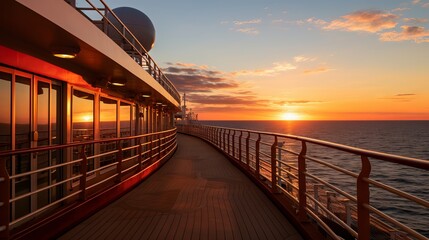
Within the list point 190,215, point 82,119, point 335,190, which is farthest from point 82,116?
point 335,190

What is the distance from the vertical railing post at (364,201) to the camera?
288 centimetres

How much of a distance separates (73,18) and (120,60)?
105 inches

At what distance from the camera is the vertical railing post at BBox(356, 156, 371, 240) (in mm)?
2883

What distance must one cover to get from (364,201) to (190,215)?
318 centimetres

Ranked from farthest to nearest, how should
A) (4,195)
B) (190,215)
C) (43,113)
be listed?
(43,113), (190,215), (4,195)

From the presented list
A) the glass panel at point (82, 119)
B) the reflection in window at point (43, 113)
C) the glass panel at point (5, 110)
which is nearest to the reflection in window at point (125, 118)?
the glass panel at point (82, 119)

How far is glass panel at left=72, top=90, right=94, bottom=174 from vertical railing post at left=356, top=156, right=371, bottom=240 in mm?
6405

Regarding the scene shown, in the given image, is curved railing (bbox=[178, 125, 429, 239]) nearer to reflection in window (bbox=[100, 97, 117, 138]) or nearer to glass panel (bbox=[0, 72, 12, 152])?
reflection in window (bbox=[100, 97, 117, 138])

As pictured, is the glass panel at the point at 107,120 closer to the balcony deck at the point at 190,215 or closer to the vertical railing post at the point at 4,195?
the balcony deck at the point at 190,215

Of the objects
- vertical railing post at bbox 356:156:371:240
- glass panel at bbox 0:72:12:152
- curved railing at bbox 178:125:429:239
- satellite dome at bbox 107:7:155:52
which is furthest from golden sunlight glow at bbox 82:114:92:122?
satellite dome at bbox 107:7:155:52

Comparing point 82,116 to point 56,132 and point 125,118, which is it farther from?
point 125,118

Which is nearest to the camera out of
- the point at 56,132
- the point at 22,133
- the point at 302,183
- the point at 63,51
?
the point at 302,183

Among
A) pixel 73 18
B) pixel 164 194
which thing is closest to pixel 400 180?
pixel 164 194

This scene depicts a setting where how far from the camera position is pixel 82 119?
8.45 metres
